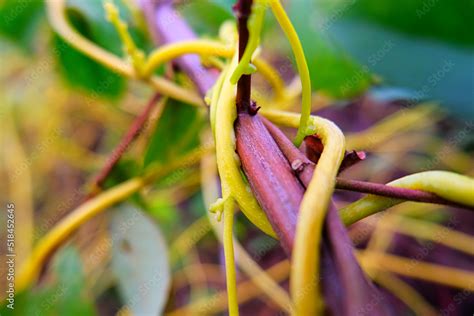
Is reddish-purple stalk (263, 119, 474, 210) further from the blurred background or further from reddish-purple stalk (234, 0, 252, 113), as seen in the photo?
the blurred background

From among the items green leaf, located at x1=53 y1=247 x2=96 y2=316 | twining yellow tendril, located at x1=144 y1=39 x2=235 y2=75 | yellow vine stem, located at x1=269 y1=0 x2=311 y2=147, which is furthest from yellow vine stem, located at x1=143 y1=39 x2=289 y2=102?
green leaf, located at x1=53 y1=247 x2=96 y2=316

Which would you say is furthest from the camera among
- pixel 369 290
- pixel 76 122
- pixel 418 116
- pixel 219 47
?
pixel 76 122

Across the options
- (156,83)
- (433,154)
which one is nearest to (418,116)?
(433,154)

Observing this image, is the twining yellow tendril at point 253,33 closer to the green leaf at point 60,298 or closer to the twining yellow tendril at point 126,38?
the twining yellow tendril at point 126,38

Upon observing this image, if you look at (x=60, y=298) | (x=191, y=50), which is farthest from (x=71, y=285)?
(x=191, y=50)

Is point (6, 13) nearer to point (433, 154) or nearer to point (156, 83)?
point (156, 83)

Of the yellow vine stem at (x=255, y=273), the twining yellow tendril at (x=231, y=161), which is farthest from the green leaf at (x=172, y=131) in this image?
the twining yellow tendril at (x=231, y=161)
